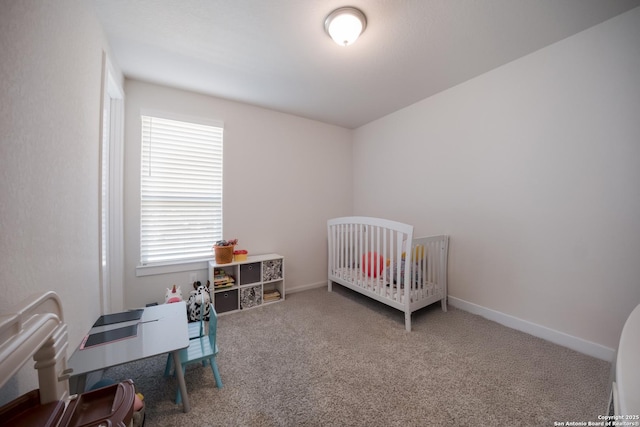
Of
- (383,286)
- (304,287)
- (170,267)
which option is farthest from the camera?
(304,287)

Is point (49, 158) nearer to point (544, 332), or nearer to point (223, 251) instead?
point (223, 251)

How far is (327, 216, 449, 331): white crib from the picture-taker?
7.20 ft

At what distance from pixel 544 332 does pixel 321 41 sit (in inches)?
A: 113

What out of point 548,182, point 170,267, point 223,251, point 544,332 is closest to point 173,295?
point 170,267

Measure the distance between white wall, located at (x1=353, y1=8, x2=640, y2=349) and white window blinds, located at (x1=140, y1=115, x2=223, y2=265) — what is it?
243cm

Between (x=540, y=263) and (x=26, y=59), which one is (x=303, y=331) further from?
(x=26, y=59)

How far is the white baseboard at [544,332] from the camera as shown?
1.71 metres

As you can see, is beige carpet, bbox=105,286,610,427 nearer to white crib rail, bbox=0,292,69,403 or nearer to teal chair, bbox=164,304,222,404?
teal chair, bbox=164,304,222,404

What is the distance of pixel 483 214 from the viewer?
2.31m

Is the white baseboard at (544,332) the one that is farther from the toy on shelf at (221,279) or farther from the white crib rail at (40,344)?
the white crib rail at (40,344)

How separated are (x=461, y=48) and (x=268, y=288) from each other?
3.02m

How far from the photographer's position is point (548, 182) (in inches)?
75.7

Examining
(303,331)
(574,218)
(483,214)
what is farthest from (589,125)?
(303,331)

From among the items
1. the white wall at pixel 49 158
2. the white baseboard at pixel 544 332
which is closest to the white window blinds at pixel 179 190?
the white wall at pixel 49 158
